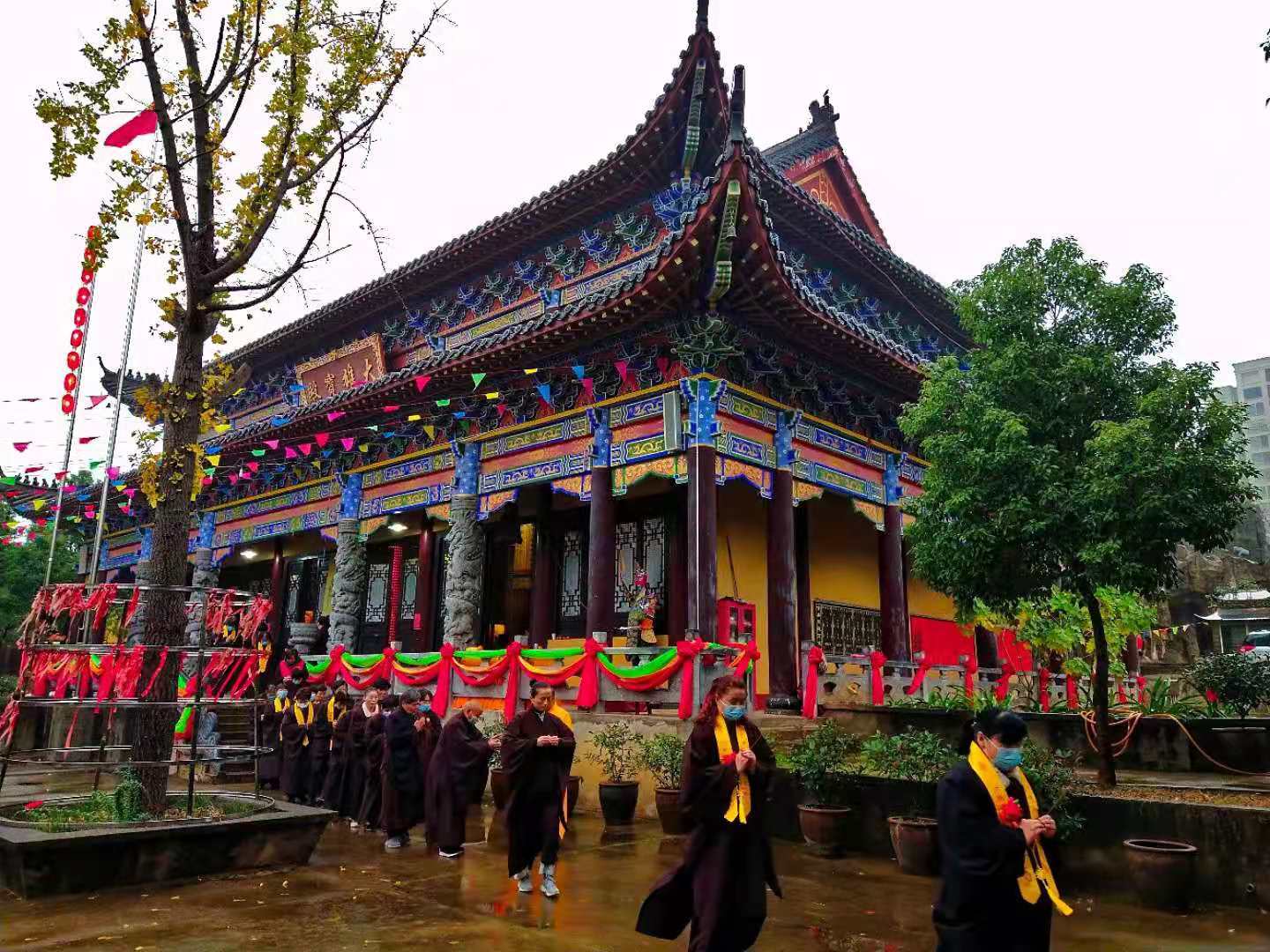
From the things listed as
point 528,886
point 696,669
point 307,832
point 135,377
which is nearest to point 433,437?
point 696,669

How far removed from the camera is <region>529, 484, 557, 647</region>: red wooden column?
1529 cm

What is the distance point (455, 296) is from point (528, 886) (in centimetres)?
1281

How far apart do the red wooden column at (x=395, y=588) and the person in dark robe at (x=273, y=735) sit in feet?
14.0

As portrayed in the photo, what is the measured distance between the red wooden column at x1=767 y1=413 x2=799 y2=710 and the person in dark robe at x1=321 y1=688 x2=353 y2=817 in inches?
219

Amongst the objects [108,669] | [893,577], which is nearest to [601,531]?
[893,577]

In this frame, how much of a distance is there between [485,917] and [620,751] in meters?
4.45

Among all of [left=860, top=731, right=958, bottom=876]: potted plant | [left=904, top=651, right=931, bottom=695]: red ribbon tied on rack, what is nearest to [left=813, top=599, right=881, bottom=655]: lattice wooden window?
[left=904, top=651, right=931, bottom=695]: red ribbon tied on rack

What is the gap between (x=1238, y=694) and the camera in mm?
10977

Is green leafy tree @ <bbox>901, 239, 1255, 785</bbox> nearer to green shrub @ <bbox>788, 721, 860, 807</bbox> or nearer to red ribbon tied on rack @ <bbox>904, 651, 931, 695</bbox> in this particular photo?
green shrub @ <bbox>788, 721, 860, 807</bbox>

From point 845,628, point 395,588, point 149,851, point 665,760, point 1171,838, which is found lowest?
point 149,851

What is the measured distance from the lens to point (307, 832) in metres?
7.49

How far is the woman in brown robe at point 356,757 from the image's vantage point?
10.5 metres

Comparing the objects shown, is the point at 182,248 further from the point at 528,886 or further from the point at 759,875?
the point at 759,875

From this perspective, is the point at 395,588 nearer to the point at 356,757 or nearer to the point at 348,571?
the point at 348,571
